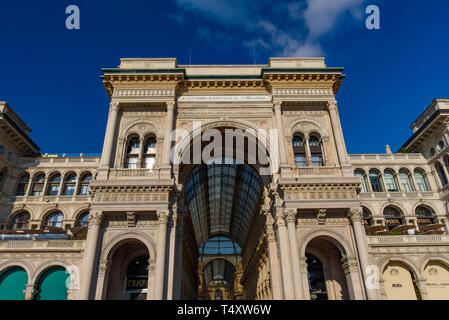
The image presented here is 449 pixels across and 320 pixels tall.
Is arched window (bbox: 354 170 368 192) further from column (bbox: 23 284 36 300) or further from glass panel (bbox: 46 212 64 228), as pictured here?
glass panel (bbox: 46 212 64 228)

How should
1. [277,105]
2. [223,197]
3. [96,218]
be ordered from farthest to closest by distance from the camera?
[223,197] < [277,105] < [96,218]

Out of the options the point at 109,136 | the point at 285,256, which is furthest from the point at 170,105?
the point at 285,256

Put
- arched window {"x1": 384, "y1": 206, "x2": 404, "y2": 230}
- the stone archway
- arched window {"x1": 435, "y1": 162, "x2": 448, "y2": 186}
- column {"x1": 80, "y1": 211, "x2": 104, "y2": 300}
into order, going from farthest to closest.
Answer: arched window {"x1": 435, "y1": 162, "x2": 448, "y2": 186}
arched window {"x1": 384, "y1": 206, "x2": 404, "y2": 230}
the stone archway
column {"x1": 80, "y1": 211, "x2": 104, "y2": 300}

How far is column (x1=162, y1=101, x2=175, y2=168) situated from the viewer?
23.3m

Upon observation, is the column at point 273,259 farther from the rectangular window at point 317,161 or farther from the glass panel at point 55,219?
the glass panel at point 55,219

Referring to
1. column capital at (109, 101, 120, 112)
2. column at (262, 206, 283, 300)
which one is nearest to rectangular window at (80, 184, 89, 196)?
column capital at (109, 101, 120, 112)

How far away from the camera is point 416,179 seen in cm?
3616

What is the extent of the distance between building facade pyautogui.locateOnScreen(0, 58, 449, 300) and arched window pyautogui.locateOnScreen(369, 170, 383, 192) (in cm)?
258

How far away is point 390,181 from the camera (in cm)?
3647

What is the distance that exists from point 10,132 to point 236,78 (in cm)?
2611

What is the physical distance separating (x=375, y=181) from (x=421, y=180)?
5.22 meters

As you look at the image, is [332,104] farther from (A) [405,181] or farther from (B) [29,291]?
(B) [29,291]

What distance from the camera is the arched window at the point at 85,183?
1401 inches
